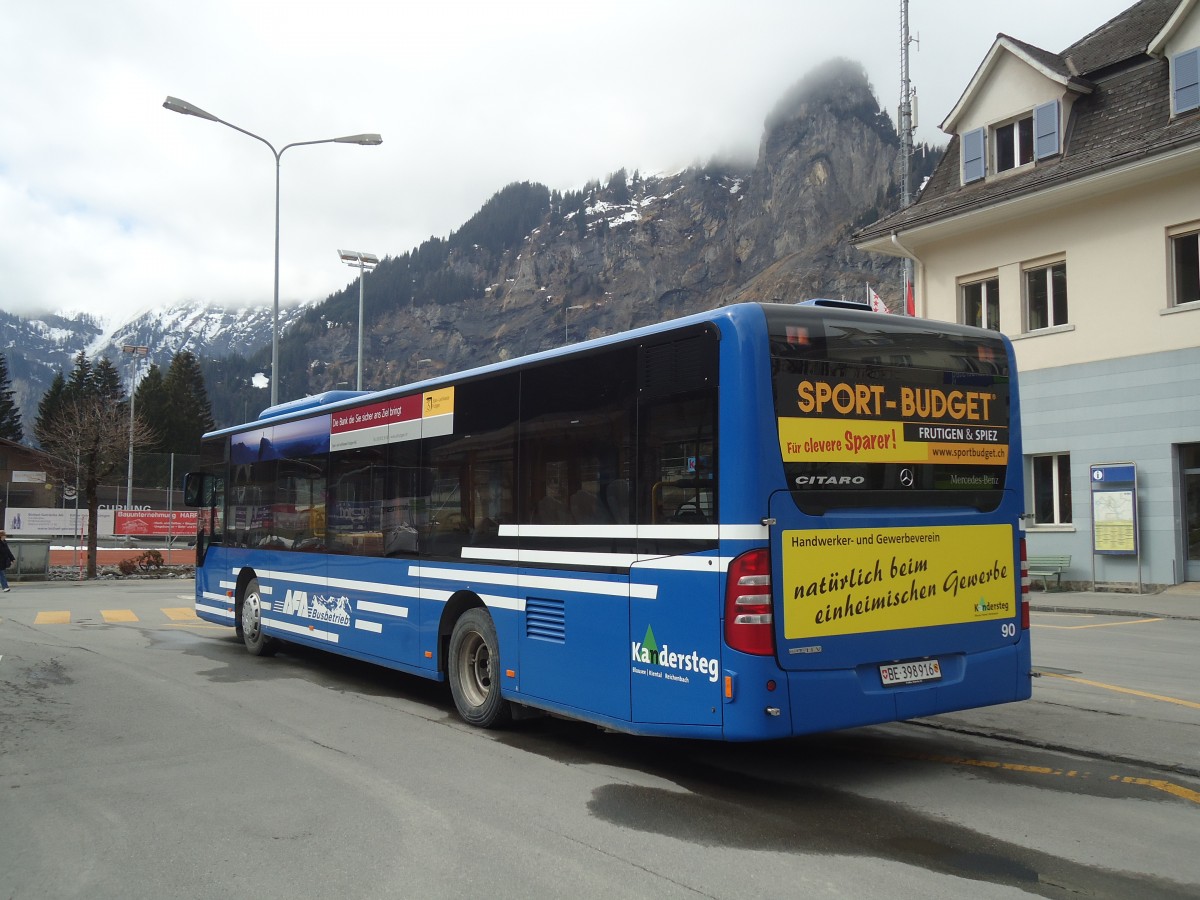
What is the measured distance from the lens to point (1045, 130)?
→ 933 inches

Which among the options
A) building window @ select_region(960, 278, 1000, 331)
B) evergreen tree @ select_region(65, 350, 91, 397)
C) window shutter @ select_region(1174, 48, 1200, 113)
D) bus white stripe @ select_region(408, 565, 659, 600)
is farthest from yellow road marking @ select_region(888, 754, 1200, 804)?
evergreen tree @ select_region(65, 350, 91, 397)

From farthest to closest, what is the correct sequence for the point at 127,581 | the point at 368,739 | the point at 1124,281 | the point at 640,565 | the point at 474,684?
1. the point at 127,581
2. the point at 1124,281
3. the point at 474,684
4. the point at 368,739
5. the point at 640,565

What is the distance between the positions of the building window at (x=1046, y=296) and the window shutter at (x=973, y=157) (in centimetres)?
319

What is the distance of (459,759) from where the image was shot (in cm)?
692

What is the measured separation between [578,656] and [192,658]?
757cm

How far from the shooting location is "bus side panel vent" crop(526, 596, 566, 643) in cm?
701

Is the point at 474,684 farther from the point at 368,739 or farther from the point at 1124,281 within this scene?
the point at 1124,281

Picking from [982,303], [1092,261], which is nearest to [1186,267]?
[1092,261]

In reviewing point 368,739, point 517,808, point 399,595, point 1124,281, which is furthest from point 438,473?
point 1124,281

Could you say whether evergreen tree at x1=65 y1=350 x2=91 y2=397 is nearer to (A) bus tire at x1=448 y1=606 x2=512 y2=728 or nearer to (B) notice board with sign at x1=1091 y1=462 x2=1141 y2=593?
(B) notice board with sign at x1=1091 y1=462 x2=1141 y2=593

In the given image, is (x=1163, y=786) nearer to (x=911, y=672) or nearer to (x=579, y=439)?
(x=911, y=672)

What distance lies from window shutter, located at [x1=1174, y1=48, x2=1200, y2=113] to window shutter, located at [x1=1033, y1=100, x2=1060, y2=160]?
2.86m

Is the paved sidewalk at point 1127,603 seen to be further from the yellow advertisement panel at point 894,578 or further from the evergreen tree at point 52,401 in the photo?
the evergreen tree at point 52,401

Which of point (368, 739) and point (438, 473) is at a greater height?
point (438, 473)
